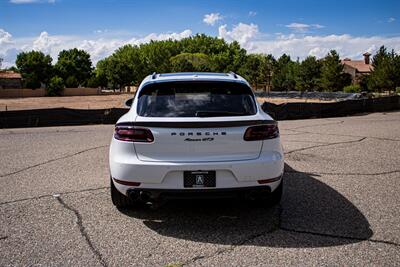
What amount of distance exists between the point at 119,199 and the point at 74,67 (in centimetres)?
9953

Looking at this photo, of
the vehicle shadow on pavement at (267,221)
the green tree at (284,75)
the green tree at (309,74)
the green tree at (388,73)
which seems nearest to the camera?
the vehicle shadow on pavement at (267,221)

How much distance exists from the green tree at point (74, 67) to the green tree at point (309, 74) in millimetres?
50669

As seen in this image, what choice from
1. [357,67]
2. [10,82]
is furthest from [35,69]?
[357,67]

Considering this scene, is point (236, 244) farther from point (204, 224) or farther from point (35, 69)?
point (35, 69)

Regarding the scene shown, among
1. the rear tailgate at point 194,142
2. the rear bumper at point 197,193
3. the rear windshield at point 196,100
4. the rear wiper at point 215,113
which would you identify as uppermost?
the rear windshield at point 196,100

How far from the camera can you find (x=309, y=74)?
75.8 meters

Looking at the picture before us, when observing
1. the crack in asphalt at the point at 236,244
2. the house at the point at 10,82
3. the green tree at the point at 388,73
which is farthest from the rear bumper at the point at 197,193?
the house at the point at 10,82

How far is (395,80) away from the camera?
5488cm

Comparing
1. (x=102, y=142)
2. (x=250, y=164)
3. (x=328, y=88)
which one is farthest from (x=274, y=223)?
(x=328, y=88)

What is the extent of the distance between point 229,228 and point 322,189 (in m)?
2.20

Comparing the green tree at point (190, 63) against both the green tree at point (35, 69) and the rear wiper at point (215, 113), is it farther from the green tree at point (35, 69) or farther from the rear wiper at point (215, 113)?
the rear wiper at point (215, 113)

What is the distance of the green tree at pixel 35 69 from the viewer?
85.8 metres

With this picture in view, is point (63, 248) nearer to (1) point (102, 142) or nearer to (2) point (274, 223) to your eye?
(2) point (274, 223)

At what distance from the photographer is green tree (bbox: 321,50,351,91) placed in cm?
6588
